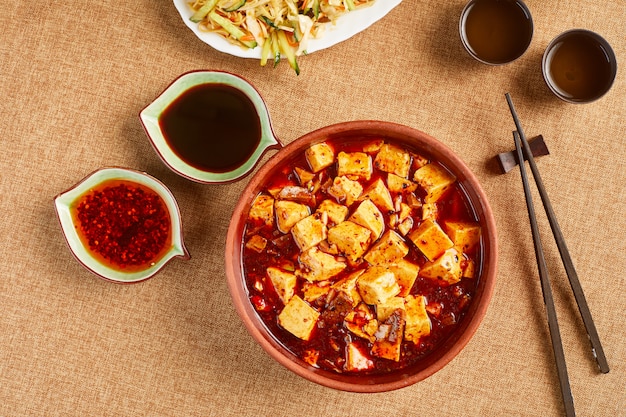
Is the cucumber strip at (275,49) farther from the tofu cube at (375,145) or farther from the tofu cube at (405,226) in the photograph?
the tofu cube at (405,226)

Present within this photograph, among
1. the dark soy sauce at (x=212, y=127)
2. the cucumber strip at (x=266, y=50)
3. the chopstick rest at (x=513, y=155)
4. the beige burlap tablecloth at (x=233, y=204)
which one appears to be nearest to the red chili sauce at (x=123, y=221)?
the beige burlap tablecloth at (x=233, y=204)

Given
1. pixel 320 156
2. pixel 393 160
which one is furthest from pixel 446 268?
pixel 320 156

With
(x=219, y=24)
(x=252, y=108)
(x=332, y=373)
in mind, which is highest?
(x=219, y=24)

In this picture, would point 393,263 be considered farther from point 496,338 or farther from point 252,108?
point 252,108

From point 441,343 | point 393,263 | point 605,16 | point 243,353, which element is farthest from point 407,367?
point 605,16

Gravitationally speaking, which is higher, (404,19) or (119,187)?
(404,19)

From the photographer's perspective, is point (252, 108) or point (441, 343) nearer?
point (441, 343)

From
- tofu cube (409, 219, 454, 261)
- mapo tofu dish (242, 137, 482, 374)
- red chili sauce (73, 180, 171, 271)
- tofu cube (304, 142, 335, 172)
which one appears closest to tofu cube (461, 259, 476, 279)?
mapo tofu dish (242, 137, 482, 374)
